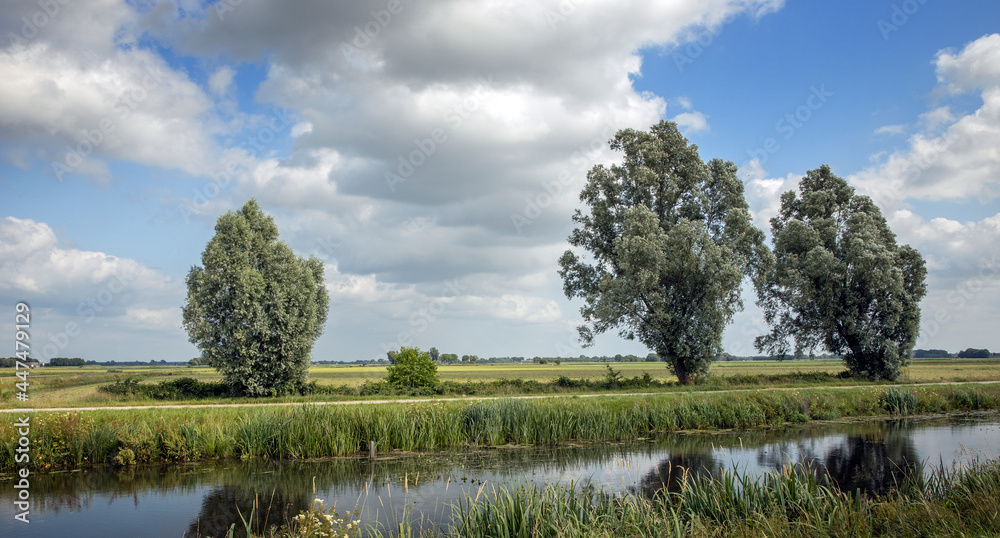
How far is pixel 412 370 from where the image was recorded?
39.8 meters

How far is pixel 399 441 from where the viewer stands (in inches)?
890

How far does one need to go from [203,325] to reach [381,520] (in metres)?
28.9

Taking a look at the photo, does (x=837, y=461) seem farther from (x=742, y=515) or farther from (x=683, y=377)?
(x=683, y=377)

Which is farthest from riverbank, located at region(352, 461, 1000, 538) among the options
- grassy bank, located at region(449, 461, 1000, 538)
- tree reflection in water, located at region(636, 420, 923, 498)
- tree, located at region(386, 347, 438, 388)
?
tree, located at region(386, 347, 438, 388)

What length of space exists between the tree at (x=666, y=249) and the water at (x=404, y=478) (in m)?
16.6

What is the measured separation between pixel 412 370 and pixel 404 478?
2172cm

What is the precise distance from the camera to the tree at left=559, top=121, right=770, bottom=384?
4094 centimetres

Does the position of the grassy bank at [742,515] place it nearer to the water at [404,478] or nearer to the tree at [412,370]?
the water at [404,478]

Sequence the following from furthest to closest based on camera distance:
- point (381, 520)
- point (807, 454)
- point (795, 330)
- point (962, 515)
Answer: point (795, 330)
point (807, 454)
point (381, 520)
point (962, 515)

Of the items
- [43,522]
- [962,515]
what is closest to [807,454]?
[962,515]

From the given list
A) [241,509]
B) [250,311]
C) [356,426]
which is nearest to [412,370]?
[250,311]

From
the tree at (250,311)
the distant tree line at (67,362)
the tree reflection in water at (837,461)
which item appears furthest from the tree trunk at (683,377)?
the distant tree line at (67,362)

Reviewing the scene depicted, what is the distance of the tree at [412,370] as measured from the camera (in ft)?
129

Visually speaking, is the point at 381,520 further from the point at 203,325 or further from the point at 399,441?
the point at 203,325
